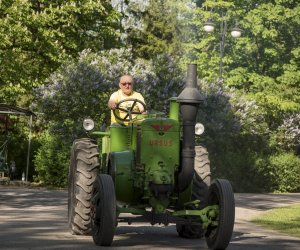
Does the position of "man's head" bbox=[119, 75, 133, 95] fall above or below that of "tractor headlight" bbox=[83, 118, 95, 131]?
above

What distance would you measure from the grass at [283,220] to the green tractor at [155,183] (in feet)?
13.9

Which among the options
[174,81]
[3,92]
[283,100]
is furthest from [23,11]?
[283,100]

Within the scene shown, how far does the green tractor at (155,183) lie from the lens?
35.8ft

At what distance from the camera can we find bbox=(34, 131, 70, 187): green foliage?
102ft

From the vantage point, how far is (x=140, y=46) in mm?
64312

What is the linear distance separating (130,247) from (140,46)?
53740 mm

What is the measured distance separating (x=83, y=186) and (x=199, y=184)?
155 cm

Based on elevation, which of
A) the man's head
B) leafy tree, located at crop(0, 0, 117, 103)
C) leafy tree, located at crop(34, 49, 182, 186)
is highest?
leafy tree, located at crop(0, 0, 117, 103)

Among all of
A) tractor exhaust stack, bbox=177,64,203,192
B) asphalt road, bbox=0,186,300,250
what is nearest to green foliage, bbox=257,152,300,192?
asphalt road, bbox=0,186,300,250

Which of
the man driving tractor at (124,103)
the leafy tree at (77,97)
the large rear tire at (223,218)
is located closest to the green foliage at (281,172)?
the leafy tree at (77,97)

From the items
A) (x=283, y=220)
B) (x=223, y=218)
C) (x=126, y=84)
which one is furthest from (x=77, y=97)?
(x=223, y=218)

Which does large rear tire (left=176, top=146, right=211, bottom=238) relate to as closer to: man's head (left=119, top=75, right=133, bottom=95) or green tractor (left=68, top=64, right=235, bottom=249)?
green tractor (left=68, top=64, right=235, bottom=249)

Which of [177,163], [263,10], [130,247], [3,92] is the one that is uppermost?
[263,10]

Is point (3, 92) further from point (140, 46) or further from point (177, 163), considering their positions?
point (140, 46)
